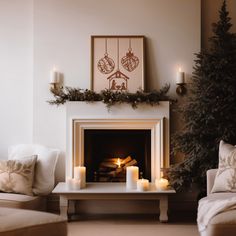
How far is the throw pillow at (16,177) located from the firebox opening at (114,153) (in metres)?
0.81

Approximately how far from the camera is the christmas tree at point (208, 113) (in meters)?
4.27

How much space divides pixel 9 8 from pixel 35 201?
233 centimetres

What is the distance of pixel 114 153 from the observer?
5.04 meters

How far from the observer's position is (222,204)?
121 inches

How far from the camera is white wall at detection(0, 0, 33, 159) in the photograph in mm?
5055

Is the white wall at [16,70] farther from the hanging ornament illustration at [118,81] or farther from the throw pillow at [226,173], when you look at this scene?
the throw pillow at [226,173]

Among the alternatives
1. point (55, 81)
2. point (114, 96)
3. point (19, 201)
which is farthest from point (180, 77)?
point (19, 201)

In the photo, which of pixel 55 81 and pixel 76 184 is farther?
pixel 55 81

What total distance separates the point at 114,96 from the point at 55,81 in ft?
2.31

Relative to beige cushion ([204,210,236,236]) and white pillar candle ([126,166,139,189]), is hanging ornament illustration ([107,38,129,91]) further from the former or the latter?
beige cushion ([204,210,236,236])

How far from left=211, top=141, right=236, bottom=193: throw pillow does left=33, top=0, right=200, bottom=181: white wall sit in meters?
1.29

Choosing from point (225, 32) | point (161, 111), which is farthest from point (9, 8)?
point (225, 32)

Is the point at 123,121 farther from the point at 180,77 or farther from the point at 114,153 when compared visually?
the point at 180,77

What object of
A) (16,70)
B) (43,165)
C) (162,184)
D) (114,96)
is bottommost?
(162,184)
